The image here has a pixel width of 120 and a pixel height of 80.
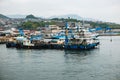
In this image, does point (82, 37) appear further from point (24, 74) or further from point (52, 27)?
point (52, 27)

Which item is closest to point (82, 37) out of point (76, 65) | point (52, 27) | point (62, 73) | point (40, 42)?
point (40, 42)

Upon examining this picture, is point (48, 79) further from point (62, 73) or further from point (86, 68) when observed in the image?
point (86, 68)

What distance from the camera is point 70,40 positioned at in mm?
35656

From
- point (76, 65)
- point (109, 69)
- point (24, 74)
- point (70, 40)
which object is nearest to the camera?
point (24, 74)

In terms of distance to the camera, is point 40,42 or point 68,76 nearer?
point 68,76

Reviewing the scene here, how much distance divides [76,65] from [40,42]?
15.9 meters

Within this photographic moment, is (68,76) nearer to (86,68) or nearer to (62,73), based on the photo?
(62,73)

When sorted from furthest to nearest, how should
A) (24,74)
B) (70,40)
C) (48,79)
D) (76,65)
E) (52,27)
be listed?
(52,27) < (70,40) < (76,65) < (24,74) < (48,79)

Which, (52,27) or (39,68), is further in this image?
(52,27)

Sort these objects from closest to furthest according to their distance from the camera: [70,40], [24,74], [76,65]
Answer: [24,74] < [76,65] < [70,40]

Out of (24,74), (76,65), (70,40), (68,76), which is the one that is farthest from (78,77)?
(70,40)

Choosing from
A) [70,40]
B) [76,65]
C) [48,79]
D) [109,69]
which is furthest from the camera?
[70,40]

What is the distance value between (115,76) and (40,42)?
20788mm

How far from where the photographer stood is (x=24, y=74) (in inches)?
714
